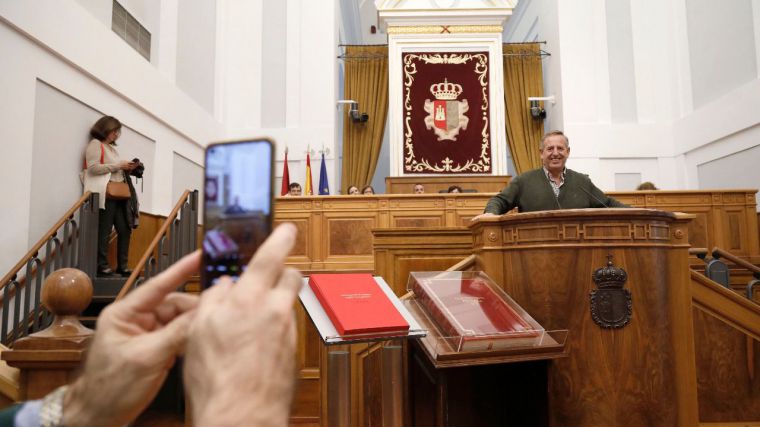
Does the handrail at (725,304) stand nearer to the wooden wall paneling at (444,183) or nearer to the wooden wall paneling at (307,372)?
the wooden wall paneling at (307,372)

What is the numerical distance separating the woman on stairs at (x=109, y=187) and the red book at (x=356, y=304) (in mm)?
3832

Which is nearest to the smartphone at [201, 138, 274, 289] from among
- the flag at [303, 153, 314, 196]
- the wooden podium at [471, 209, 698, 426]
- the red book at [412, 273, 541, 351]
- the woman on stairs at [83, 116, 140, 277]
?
the red book at [412, 273, 541, 351]

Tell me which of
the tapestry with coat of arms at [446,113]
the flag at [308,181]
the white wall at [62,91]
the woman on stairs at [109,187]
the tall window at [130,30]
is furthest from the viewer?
the tapestry with coat of arms at [446,113]

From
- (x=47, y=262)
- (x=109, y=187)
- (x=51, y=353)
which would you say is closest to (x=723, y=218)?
(x=109, y=187)

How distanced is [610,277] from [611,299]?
0.32ft

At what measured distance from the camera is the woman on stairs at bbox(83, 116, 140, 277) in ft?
17.3

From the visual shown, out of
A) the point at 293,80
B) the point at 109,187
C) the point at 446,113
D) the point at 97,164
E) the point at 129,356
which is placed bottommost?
the point at 129,356

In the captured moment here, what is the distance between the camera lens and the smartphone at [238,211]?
0.60 metres

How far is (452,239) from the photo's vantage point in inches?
159

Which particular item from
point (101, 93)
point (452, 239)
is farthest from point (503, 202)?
point (101, 93)

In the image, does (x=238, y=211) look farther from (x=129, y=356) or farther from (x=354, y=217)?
(x=354, y=217)

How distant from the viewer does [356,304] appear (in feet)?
6.44

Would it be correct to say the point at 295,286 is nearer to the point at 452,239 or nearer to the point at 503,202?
the point at 503,202

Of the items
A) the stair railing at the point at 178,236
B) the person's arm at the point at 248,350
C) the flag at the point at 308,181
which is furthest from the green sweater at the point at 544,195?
the flag at the point at 308,181
